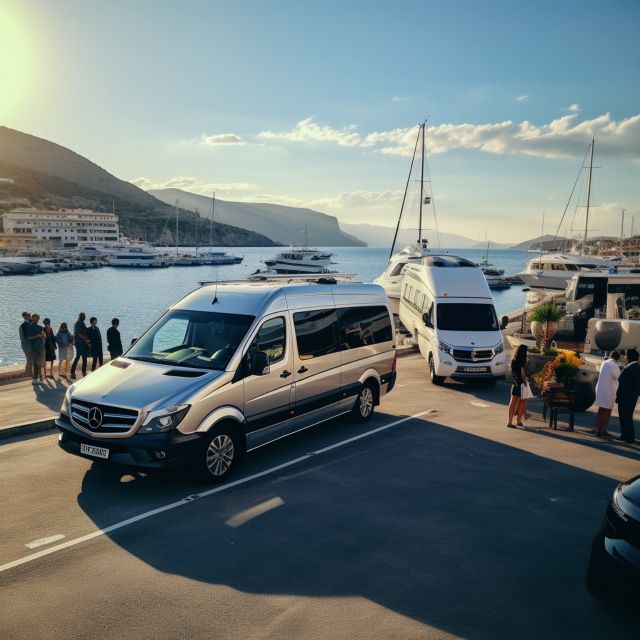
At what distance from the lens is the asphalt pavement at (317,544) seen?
4.81m

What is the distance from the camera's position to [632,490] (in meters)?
5.01

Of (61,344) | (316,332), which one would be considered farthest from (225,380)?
(61,344)

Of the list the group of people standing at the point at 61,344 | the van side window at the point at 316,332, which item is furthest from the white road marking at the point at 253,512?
the group of people standing at the point at 61,344

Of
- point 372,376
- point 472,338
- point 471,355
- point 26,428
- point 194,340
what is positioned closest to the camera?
point 194,340

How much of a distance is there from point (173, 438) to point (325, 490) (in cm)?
208

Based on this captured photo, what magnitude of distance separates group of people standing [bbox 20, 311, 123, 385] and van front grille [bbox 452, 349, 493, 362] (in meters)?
8.63

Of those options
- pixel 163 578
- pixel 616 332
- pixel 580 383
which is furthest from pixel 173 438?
pixel 616 332

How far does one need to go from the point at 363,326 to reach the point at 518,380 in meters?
3.12

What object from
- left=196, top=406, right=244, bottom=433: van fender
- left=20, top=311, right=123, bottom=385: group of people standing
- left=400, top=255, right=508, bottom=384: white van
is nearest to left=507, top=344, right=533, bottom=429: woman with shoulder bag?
left=400, top=255, right=508, bottom=384: white van

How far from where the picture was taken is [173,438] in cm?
711

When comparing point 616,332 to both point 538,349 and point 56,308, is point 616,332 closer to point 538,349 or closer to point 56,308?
point 538,349

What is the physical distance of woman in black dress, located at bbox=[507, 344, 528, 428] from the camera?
1098 centimetres

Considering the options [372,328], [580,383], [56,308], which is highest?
[372,328]

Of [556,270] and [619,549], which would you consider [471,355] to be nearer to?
[619,549]
